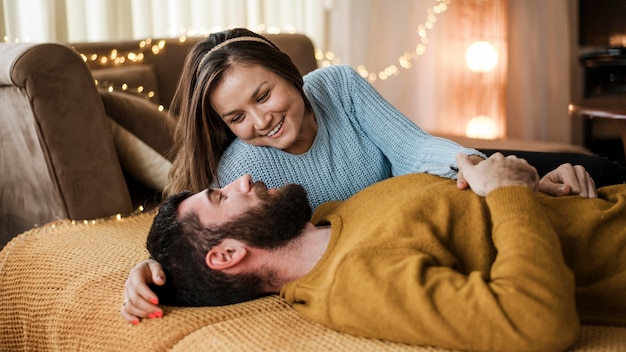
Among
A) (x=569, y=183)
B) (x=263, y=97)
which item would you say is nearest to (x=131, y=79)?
(x=263, y=97)

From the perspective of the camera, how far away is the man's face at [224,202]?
143cm

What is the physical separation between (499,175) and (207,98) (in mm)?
734

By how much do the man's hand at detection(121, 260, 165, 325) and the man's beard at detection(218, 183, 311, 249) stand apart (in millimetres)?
160

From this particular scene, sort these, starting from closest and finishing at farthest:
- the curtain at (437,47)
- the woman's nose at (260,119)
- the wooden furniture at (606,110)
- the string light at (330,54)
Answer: the woman's nose at (260,119) → the wooden furniture at (606,110) → the string light at (330,54) → the curtain at (437,47)

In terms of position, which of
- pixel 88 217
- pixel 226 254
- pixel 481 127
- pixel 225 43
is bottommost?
pixel 481 127

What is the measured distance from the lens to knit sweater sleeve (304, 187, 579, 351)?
1.12 m

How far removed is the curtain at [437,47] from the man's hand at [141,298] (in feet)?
8.12

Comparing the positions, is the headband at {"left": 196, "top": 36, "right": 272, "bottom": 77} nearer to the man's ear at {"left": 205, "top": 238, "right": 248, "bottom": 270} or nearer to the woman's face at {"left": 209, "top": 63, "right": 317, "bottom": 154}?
the woman's face at {"left": 209, "top": 63, "right": 317, "bottom": 154}

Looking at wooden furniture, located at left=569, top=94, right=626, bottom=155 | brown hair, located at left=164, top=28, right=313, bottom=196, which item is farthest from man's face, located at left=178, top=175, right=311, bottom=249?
wooden furniture, located at left=569, top=94, right=626, bottom=155

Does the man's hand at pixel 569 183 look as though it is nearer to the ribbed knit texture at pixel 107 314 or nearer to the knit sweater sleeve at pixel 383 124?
the knit sweater sleeve at pixel 383 124

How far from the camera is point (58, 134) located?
2.16 metres

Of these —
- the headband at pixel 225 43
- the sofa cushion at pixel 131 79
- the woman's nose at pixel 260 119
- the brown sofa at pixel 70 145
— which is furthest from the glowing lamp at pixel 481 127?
the woman's nose at pixel 260 119

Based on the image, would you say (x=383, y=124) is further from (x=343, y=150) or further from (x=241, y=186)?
(x=241, y=186)

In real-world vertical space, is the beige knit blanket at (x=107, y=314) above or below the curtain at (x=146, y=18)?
below
